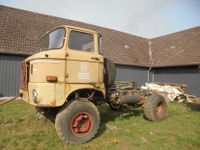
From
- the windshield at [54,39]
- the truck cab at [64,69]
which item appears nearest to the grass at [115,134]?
the truck cab at [64,69]

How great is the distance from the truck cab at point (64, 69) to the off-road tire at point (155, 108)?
7.14 feet

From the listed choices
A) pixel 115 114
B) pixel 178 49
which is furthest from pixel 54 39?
pixel 178 49

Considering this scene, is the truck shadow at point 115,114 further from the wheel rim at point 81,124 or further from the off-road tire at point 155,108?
the wheel rim at point 81,124

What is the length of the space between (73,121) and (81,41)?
7.13 feet

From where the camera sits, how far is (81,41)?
5766mm

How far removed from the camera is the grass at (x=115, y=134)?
5160 mm

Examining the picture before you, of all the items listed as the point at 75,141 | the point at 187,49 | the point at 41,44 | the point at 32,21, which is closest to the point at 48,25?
the point at 32,21

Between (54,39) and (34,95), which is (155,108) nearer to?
(54,39)

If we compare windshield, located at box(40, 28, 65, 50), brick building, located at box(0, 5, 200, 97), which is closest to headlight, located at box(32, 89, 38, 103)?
windshield, located at box(40, 28, 65, 50)

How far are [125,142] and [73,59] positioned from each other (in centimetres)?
259

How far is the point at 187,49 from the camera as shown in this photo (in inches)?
715

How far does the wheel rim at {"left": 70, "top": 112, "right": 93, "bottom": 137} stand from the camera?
526 centimetres

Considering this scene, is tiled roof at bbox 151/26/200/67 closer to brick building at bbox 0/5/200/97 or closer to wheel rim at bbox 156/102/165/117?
brick building at bbox 0/5/200/97

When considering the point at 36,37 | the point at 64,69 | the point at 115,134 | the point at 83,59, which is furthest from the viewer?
the point at 36,37
